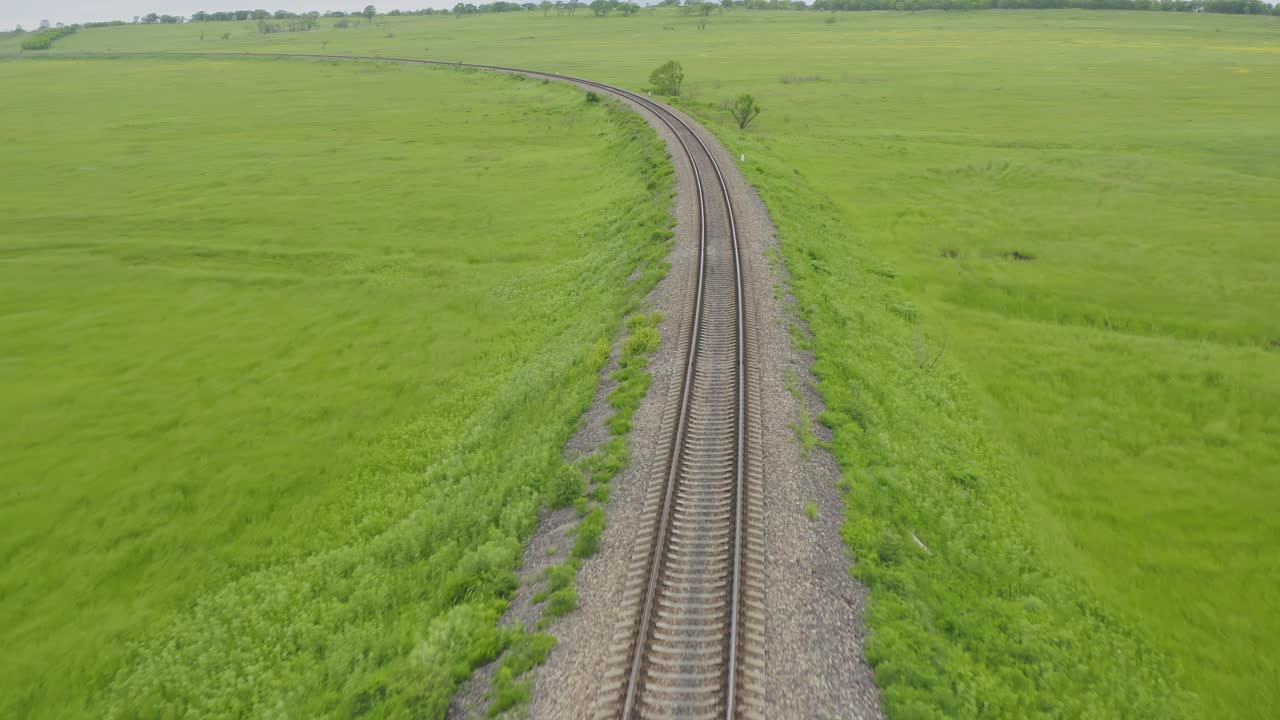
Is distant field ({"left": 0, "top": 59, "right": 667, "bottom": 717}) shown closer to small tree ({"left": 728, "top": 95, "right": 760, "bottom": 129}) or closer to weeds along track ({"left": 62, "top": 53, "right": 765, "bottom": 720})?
weeds along track ({"left": 62, "top": 53, "right": 765, "bottom": 720})

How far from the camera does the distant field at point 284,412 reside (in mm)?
13281

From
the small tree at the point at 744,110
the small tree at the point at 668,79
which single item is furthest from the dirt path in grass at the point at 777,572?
the small tree at the point at 668,79

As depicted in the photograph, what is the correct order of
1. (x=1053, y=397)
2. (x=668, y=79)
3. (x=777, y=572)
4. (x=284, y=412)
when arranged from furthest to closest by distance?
1. (x=668, y=79)
2. (x=1053, y=397)
3. (x=284, y=412)
4. (x=777, y=572)

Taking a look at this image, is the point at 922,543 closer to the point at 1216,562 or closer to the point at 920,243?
the point at 1216,562

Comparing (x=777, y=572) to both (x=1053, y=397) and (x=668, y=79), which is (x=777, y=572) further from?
(x=668, y=79)

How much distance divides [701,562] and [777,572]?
164 cm

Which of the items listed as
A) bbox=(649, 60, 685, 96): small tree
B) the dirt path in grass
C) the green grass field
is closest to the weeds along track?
the dirt path in grass

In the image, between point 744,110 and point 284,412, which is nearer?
point 284,412

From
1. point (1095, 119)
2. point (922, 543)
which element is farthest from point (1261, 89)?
point (922, 543)

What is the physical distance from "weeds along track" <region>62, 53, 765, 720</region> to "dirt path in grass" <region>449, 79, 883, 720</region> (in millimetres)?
305

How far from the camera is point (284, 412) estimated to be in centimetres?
2205

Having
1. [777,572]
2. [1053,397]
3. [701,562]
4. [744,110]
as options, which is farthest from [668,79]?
[777,572]

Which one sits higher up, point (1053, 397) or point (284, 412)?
point (1053, 397)

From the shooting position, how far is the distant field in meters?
13.3
